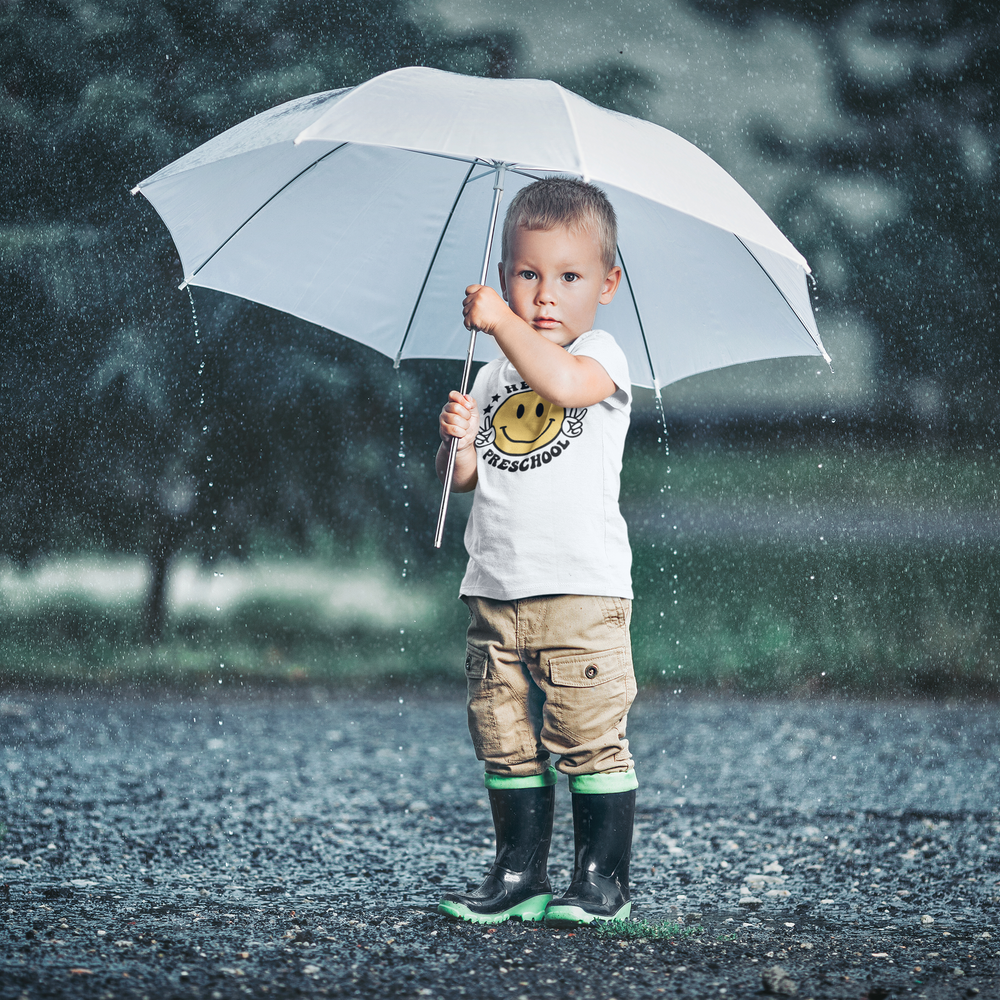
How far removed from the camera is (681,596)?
27.2 ft

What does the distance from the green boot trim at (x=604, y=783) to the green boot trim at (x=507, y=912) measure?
257 millimetres

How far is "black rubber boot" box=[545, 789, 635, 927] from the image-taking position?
7.43 feet

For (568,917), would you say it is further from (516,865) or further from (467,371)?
(467,371)

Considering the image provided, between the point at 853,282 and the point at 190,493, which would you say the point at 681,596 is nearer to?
the point at 853,282

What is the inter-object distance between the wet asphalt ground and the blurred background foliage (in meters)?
2.03

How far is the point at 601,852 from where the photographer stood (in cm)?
228

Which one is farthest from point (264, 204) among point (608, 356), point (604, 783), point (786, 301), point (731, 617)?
point (731, 617)

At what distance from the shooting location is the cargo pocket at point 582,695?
2.24 meters

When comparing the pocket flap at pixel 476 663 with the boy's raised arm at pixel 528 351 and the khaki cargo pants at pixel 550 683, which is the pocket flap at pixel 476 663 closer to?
the khaki cargo pants at pixel 550 683

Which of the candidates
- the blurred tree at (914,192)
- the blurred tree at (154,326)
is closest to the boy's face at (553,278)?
the blurred tree at (154,326)

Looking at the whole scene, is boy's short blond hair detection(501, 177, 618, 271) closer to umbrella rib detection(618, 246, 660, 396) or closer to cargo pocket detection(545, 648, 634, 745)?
umbrella rib detection(618, 246, 660, 396)

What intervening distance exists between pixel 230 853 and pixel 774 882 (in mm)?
1526

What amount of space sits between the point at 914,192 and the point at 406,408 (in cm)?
425

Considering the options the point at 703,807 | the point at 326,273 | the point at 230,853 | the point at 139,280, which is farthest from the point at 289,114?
the point at 139,280
